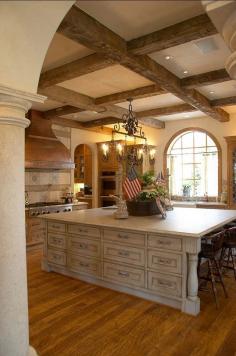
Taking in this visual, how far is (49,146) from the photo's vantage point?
20.6 feet

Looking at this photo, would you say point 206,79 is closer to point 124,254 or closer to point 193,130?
point 124,254

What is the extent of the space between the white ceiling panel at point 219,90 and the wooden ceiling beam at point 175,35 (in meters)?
2.20

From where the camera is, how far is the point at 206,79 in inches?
159

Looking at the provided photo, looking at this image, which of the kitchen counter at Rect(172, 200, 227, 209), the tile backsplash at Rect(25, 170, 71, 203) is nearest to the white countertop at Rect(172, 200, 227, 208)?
the kitchen counter at Rect(172, 200, 227, 209)

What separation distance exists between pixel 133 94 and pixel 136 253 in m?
2.67

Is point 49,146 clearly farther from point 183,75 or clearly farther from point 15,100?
point 15,100

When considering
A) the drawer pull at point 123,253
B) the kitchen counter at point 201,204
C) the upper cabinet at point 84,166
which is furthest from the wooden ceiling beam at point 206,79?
the upper cabinet at point 84,166

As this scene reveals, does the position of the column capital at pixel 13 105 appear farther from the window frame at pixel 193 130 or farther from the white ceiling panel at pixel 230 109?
the window frame at pixel 193 130

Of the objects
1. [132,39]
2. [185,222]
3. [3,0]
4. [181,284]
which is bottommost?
[181,284]

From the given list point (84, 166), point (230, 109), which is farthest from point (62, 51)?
point (84, 166)

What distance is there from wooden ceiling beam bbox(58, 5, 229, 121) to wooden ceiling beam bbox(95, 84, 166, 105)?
1.20 feet

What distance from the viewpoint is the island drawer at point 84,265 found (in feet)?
12.3

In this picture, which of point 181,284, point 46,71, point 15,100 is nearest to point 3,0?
point 15,100

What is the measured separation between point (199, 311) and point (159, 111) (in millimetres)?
4277
